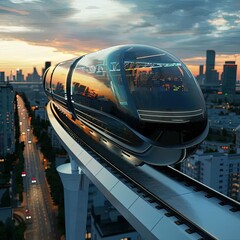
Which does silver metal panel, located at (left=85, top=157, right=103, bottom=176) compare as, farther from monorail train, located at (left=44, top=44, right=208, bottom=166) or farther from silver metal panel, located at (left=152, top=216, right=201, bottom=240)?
silver metal panel, located at (left=152, top=216, right=201, bottom=240)

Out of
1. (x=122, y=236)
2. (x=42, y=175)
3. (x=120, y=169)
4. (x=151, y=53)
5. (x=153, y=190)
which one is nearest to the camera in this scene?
(x=153, y=190)

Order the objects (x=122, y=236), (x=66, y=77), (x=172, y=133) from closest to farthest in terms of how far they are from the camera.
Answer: (x=172, y=133) < (x=66, y=77) < (x=122, y=236)

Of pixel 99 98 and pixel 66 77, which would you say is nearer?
pixel 99 98

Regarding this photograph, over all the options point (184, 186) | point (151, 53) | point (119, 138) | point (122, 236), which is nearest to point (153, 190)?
point (184, 186)

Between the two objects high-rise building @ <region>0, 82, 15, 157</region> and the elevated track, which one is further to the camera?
high-rise building @ <region>0, 82, 15, 157</region>

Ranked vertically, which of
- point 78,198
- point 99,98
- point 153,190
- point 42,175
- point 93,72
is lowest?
point 42,175

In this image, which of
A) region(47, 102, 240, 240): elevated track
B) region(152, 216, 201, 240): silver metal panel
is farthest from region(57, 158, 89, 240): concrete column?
region(152, 216, 201, 240): silver metal panel

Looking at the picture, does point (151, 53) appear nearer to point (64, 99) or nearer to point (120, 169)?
point (120, 169)
